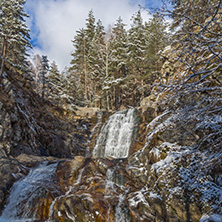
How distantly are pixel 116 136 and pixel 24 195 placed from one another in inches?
393

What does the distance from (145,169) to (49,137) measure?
10256 mm

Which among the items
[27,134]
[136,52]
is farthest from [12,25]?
[136,52]

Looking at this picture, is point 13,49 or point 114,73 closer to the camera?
point 13,49

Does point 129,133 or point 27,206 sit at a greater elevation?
point 129,133

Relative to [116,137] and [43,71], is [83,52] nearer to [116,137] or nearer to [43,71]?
[43,71]

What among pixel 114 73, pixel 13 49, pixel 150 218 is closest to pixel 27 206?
pixel 150 218

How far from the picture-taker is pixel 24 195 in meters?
8.32

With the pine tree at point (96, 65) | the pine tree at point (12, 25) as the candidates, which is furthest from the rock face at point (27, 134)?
the pine tree at point (96, 65)

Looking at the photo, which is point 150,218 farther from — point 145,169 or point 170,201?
point 145,169

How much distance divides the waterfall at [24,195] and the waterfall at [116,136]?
6.82m

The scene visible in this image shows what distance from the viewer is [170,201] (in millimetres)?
7055

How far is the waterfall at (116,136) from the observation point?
50.4ft

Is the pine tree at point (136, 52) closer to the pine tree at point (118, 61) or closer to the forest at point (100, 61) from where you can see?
the forest at point (100, 61)

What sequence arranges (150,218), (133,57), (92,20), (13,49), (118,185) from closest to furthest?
(150,218), (118,185), (13,49), (133,57), (92,20)
